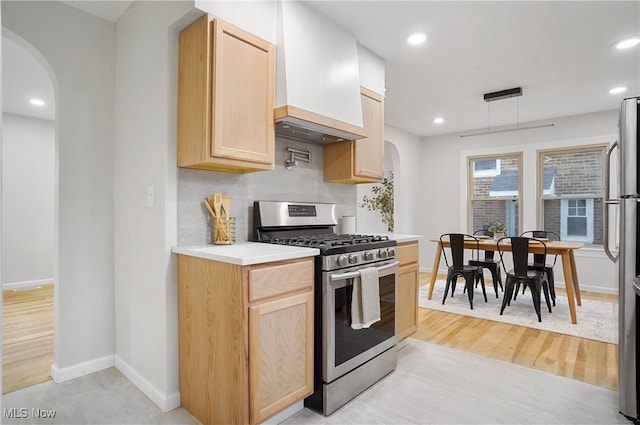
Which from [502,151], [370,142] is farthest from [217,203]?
[502,151]

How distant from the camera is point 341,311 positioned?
7.10ft

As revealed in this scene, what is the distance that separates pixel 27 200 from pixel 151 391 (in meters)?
4.73

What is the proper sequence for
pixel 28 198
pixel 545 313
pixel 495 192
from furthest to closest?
1. pixel 495 192
2. pixel 28 198
3. pixel 545 313

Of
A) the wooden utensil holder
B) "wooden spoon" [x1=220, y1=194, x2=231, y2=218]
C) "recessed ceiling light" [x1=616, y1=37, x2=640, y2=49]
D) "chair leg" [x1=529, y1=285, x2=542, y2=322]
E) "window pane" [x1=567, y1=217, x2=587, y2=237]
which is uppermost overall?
"recessed ceiling light" [x1=616, y1=37, x2=640, y2=49]

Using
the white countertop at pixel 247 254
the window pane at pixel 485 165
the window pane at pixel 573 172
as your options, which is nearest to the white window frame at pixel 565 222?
the window pane at pixel 573 172

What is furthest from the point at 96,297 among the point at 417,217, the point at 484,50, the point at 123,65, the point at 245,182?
the point at 417,217

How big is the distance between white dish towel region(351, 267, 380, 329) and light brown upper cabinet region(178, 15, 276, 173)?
912mm

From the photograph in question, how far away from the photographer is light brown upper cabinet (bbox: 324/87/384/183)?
10.1ft

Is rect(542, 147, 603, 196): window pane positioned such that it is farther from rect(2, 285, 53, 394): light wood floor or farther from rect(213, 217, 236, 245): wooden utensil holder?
rect(2, 285, 53, 394): light wood floor

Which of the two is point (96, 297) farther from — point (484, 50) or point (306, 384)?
point (484, 50)

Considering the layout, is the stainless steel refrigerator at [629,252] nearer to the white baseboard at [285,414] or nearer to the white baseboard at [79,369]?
the white baseboard at [285,414]

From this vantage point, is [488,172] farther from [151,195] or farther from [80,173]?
[80,173]

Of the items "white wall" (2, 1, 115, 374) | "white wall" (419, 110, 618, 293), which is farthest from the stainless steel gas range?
"white wall" (419, 110, 618, 293)

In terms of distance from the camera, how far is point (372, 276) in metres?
2.33
